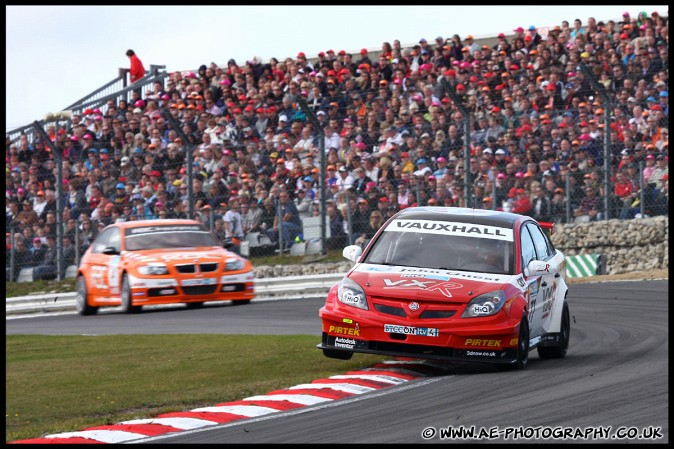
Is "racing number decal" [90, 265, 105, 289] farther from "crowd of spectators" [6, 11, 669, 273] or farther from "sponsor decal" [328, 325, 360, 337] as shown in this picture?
"sponsor decal" [328, 325, 360, 337]

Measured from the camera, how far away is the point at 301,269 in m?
21.5

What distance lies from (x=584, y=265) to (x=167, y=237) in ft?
22.7

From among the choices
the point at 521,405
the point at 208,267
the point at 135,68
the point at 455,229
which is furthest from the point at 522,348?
the point at 135,68

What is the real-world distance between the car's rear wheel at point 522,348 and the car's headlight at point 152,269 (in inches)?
344

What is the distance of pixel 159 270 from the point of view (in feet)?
59.9

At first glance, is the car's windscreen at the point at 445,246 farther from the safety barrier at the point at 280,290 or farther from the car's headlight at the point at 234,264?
the safety barrier at the point at 280,290

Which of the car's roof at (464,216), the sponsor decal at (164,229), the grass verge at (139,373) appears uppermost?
the car's roof at (464,216)

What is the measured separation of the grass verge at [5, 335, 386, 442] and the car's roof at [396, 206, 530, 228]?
1.38 m

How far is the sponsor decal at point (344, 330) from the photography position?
10.4 meters

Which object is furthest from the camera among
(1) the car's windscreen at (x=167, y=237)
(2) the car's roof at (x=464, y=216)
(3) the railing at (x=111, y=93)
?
(3) the railing at (x=111, y=93)

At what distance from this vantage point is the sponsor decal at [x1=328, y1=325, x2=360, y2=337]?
1035cm

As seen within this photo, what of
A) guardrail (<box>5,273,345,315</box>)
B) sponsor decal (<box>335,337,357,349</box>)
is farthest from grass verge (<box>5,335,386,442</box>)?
guardrail (<box>5,273,345,315</box>)

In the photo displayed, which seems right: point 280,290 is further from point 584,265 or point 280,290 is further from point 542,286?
point 542,286

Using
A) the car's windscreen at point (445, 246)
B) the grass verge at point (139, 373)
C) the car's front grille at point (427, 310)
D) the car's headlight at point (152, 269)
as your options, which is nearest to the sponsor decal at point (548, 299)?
the car's windscreen at point (445, 246)
